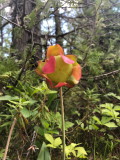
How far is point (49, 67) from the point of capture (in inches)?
21.1

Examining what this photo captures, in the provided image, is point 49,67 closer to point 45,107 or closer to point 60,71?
point 60,71

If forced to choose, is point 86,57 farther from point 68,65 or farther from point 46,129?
point 68,65

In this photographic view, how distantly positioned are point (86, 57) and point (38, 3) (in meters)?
0.58

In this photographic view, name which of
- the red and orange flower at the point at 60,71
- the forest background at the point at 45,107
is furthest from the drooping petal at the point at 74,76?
the forest background at the point at 45,107

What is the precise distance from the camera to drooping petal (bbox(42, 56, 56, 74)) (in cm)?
53

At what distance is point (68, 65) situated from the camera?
1.82ft

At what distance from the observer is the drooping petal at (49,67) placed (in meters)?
0.53

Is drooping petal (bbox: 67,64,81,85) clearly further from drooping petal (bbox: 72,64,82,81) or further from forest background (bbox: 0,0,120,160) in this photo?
forest background (bbox: 0,0,120,160)

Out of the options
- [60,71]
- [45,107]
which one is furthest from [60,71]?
[45,107]

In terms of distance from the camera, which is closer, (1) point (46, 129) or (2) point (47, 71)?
(2) point (47, 71)

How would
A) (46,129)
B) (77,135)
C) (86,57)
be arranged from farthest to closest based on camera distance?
1. (86,57)
2. (77,135)
3. (46,129)

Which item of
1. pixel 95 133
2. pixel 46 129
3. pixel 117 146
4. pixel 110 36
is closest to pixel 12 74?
pixel 46 129

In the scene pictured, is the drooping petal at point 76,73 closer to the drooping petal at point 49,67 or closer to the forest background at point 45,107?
the drooping petal at point 49,67

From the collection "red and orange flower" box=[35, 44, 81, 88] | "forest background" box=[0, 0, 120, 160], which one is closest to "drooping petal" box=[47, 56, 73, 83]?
"red and orange flower" box=[35, 44, 81, 88]
